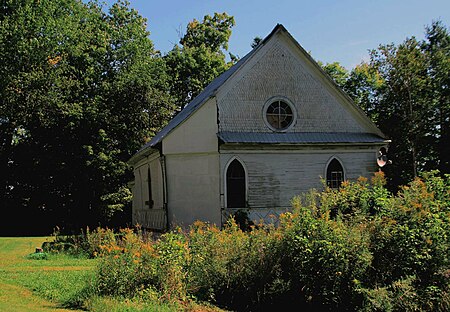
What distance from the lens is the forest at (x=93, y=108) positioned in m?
32.8

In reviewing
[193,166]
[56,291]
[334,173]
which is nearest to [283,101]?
[334,173]

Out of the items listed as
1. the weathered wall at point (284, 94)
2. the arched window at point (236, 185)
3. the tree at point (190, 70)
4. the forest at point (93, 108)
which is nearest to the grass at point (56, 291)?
the arched window at point (236, 185)

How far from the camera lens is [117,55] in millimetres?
38656

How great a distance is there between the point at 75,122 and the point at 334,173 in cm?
2065

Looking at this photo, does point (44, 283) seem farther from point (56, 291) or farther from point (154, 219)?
point (154, 219)

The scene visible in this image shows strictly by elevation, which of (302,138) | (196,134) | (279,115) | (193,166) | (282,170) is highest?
(279,115)

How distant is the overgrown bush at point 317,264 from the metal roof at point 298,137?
31.0 feet

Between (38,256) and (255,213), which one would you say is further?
(255,213)

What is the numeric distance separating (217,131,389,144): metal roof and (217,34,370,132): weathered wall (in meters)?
0.25

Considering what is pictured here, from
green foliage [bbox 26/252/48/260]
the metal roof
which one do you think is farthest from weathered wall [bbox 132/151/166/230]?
green foliage [bbox 26/252/48/260]

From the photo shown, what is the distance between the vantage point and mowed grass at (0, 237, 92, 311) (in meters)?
9.82

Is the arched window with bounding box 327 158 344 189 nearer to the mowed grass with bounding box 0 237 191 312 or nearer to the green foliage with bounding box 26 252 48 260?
the mowed grass with bounding box 0 237 191 312

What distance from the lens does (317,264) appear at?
1029cm

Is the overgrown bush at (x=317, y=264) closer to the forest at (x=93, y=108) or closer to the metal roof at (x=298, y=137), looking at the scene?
the metal roof at (x=298, y=137)
